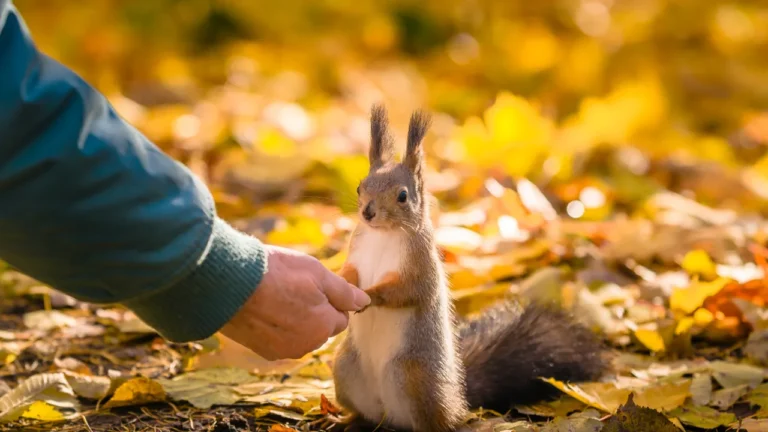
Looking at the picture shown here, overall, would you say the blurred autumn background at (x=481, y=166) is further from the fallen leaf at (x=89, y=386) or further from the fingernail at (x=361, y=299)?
the fingernail at (x=361, y=299)

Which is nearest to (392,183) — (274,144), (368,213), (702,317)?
(368,213)

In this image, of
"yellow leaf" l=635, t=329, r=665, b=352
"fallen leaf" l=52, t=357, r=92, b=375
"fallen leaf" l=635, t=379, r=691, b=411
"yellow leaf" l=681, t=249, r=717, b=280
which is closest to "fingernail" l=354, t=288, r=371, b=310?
"fallen leaf" l=635, t=379, r=691, b=411

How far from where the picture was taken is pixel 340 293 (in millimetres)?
1463

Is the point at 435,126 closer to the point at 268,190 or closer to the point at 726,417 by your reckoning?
the point at 268,190

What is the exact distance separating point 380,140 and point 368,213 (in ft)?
0.49

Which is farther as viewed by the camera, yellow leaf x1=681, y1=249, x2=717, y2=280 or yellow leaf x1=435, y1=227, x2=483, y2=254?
yellow leaf x1=435, y1=227, x2=483, y2=254

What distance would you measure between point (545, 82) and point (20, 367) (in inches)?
123

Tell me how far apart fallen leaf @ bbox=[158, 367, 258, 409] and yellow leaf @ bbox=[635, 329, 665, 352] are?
77 cm

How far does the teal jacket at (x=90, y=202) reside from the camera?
1102mm

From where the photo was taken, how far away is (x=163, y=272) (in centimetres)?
117

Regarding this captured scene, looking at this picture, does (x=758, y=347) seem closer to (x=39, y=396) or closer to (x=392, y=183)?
(x=392, y=183)

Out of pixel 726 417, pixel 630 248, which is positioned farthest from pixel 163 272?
pixel 630 248

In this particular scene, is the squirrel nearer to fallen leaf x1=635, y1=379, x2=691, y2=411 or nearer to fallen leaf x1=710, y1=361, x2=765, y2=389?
fallen leaf x1=635, y1=379, x2=691, y2=411

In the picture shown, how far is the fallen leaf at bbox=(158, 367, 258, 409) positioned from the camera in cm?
178
